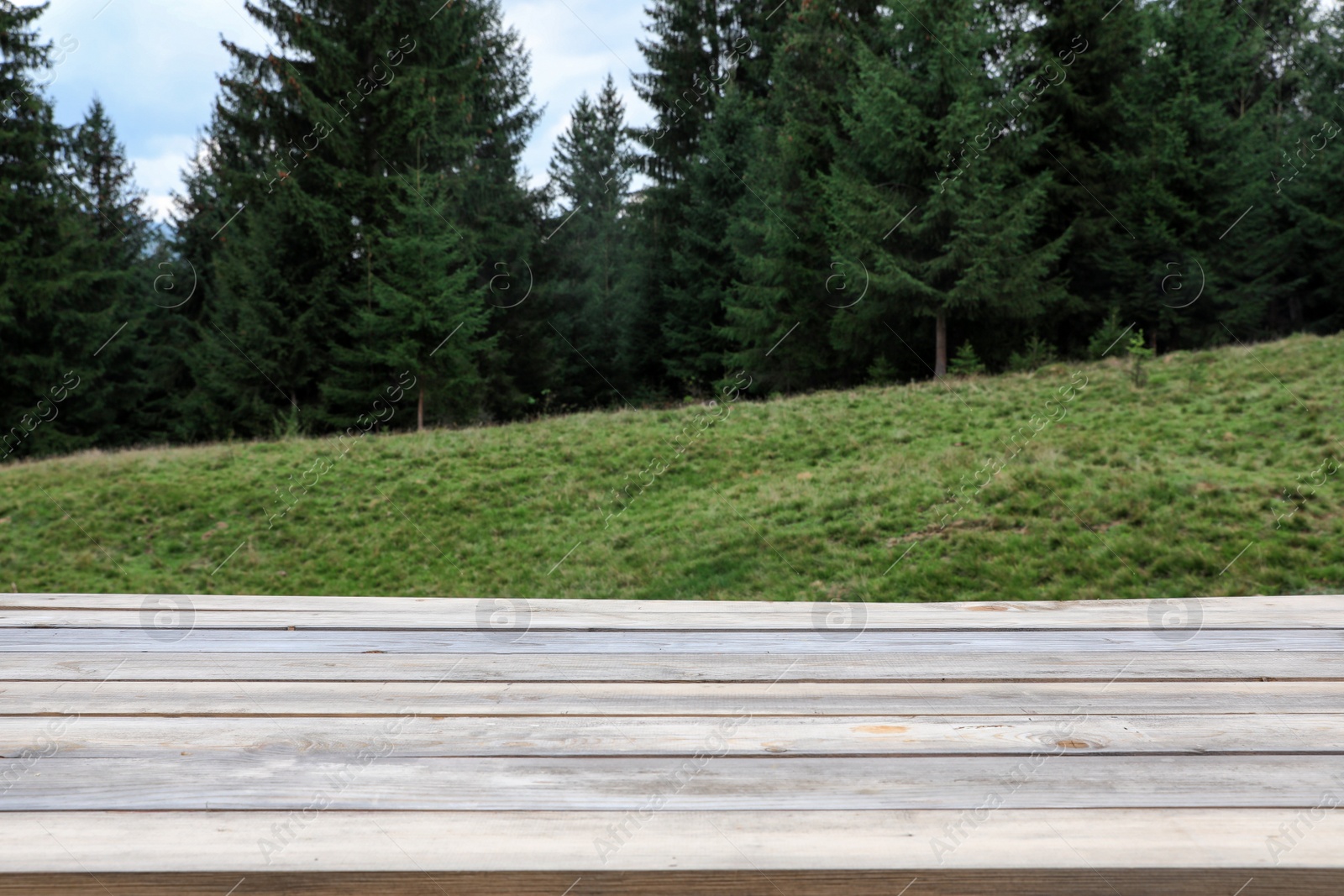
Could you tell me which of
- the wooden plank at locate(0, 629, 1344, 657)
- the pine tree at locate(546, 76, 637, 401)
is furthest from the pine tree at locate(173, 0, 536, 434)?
the wooden plank at locate(0, 629, 1344, 657)

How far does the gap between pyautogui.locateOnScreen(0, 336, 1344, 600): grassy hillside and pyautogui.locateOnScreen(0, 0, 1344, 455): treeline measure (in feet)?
19.7

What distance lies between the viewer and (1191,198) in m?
22.1

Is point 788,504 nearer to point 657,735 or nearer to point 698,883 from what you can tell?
point 657,735

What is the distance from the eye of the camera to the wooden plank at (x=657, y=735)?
135 centimetres

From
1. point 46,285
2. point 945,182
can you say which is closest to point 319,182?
point 46,285

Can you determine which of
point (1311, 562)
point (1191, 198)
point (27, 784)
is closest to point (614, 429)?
point (1311, 562)

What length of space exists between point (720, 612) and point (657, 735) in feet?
3.20

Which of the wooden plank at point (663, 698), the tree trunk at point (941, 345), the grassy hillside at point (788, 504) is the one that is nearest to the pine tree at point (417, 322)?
the grassy hillside at point (788, 504)

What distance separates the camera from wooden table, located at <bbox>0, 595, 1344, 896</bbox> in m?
1.04

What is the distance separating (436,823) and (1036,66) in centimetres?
2506

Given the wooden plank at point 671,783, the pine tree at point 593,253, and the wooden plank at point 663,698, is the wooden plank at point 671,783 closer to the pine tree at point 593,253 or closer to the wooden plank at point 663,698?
the wooden plank at point 663,698

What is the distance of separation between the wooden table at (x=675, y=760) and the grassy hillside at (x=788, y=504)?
676cm

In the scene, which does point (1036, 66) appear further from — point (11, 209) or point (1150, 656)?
point (11, 209)

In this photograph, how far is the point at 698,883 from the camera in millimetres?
1028
